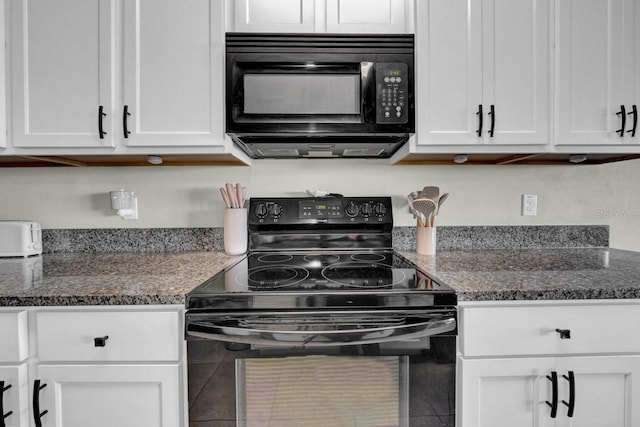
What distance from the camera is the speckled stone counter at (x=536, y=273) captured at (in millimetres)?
1021

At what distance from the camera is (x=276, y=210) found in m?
1.67

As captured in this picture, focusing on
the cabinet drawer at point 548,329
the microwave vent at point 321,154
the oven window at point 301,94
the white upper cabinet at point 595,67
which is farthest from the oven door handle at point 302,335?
the white upper cabinet at point 595,67

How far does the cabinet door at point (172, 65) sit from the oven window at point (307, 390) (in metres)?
0.93

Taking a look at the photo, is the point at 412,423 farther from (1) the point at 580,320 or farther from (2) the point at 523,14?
(2) the point at 523,14

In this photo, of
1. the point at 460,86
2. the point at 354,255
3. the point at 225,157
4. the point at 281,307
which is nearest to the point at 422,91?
the point at 460,86

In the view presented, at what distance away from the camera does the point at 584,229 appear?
5.78ft

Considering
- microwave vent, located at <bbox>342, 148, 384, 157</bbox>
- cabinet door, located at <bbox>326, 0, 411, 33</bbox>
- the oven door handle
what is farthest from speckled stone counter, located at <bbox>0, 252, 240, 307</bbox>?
cabinet door, located at <bbox>326, 0, 411, 33</bbox>

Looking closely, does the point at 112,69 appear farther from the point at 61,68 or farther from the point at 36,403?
the point at 36,403

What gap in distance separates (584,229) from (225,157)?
1.78m

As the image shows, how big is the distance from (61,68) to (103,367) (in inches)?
44.4

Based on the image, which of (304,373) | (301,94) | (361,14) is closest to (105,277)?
(304,373)

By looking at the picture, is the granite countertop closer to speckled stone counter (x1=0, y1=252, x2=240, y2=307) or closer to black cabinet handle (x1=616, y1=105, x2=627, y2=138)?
speckled stone counter (x1=0, y1=252, x2=240, y2=307)

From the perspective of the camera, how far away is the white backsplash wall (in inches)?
67.7

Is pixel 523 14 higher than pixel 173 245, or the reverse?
pixel 523 14
